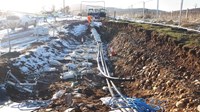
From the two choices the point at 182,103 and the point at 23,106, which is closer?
the point at 182,103

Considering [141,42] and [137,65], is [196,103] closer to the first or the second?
[137,65]

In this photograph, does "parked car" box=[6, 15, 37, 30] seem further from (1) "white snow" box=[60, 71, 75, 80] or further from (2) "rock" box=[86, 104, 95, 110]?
(2) "rock" box=[86, 104, 95, 110]

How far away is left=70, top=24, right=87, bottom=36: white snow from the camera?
1427 inches

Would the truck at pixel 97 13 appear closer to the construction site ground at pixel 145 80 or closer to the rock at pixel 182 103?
the construction site ground at pixel 145 80

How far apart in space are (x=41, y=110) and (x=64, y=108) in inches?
32.7

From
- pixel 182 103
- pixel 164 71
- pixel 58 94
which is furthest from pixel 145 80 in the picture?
pixel 182 103

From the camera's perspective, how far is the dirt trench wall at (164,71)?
10898 millimetres

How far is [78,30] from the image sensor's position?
38.5 meters

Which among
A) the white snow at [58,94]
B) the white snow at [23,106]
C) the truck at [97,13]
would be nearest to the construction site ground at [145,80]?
the white snow at [58,94]

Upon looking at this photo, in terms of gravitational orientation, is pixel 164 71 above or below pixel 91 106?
above

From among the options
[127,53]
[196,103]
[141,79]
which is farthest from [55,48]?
[196,103]

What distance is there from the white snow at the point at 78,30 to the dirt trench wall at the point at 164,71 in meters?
13.6

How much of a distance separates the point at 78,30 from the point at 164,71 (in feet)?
83.1

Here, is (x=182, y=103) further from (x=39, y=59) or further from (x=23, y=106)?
(x=39, y=59)
